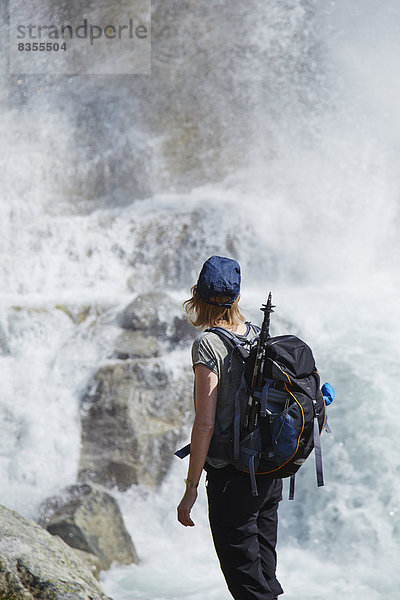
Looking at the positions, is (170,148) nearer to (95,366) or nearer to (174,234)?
(174,234)

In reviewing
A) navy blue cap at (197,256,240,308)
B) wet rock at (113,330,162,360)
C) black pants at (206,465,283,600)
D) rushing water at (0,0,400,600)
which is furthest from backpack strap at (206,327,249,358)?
wet rock at (113,330,162,360)

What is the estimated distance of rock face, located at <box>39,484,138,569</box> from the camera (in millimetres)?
5520

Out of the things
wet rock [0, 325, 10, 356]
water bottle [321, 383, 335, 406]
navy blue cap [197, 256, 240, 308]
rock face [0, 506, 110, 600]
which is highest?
wet rock [0, 325, 10, 356]

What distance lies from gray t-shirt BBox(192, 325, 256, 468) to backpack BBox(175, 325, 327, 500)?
35mm

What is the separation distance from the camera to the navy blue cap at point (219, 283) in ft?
8.74

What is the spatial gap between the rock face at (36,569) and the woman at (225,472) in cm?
71

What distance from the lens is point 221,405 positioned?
8.54ft

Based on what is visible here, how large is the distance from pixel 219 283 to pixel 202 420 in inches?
22.7

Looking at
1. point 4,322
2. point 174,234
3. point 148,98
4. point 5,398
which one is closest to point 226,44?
point 148,98

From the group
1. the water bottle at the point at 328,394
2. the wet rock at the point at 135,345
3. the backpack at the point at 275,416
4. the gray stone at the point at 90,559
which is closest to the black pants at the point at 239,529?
the backpack at the point at 275,416

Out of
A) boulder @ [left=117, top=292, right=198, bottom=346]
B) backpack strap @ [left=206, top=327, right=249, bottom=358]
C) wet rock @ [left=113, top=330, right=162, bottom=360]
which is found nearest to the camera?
backpack strap @ [left=206, top=327, right=249, bottom=358]

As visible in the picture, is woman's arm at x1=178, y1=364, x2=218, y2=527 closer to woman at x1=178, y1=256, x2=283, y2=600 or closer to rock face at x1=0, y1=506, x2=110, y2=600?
woman at x1=178, y1=256, x2=283, y2=600

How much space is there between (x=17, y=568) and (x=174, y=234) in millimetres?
9039

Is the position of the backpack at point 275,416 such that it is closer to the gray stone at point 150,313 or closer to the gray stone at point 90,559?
the gray stone at point 90,559
